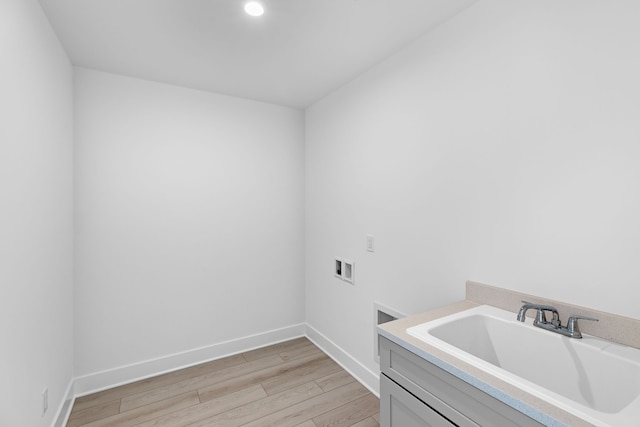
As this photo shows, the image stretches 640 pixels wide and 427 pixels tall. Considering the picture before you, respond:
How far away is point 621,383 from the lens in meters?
1.00

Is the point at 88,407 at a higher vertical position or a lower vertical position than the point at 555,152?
lower

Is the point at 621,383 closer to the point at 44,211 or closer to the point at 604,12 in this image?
the point at 604,12

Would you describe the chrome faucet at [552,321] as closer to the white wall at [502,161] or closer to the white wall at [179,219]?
the white wall at [502,161]

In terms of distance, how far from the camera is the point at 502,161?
4.91 ft

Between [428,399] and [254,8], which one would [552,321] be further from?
[254,8]

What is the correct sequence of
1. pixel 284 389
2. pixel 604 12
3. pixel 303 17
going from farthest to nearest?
pixel 284 389
pixel 303 17
pixel 604 12

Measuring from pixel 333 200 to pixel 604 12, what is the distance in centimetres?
203

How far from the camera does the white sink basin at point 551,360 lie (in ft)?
2.86

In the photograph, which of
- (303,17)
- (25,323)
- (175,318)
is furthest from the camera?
(175,318)

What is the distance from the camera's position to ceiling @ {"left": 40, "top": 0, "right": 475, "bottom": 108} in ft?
5.32

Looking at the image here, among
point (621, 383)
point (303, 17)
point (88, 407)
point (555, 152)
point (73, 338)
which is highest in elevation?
point (303, 17)

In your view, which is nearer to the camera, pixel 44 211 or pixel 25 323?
pixel 25 323

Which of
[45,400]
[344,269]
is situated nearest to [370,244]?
[344,269]

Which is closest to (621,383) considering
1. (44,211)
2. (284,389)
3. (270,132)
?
(284,389)
